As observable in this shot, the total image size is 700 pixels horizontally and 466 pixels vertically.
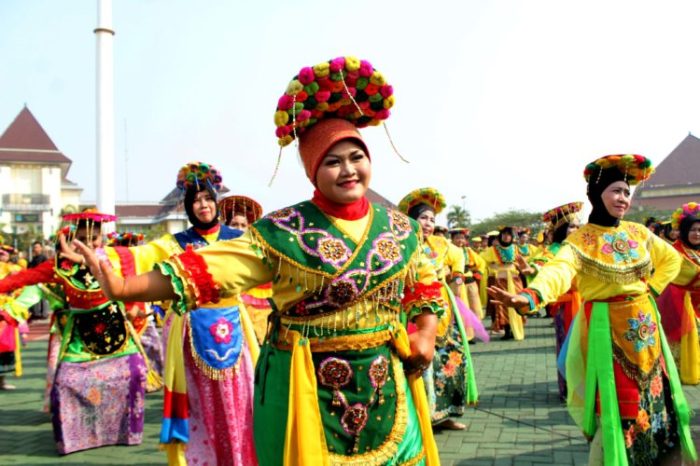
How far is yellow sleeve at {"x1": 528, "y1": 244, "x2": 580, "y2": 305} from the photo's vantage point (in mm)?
3400

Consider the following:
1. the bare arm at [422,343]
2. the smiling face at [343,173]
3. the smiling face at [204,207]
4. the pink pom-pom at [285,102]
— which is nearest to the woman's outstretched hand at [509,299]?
the bare arm at [422,343]

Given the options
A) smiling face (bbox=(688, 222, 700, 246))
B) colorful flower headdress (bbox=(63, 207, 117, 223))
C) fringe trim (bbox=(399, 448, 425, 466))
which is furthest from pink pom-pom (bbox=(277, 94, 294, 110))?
smiling face (bbox=(688, 222, 700, 246))

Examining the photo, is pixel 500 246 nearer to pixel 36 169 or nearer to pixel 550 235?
pixel 550 235

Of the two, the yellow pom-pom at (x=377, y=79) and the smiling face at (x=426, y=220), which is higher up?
the yellow pom-pom at (x=377, y=79)

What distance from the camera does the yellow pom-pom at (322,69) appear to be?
2686 millimetres

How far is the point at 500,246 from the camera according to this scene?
44.9 feet

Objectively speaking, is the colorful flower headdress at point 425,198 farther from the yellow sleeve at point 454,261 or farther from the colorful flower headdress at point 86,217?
the colorful flower headdress at point 86,217

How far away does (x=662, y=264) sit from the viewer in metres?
4.52

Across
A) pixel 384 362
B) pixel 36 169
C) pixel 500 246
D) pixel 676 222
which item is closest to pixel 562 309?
pixel 676 222

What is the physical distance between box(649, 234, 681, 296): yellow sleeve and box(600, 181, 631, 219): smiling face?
412mm

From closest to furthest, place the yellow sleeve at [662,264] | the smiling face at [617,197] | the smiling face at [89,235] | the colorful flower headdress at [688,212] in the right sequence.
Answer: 1. the smiling face at [617,197]
2. the yellow sleeve at [662,264]
3. the smiling face at [89,235]
4. the colorful flower headdress at [688,212]

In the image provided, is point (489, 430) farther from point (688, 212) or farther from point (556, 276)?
point (688, 212)

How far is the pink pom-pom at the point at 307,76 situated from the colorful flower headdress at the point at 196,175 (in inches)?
86.8

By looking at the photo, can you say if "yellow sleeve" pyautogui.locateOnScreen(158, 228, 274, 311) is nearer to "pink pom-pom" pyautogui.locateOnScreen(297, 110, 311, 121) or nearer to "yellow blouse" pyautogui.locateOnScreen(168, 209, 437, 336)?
"yellow blouse" pyautogui.locateOnScreen(168, 209, 437, 336)
